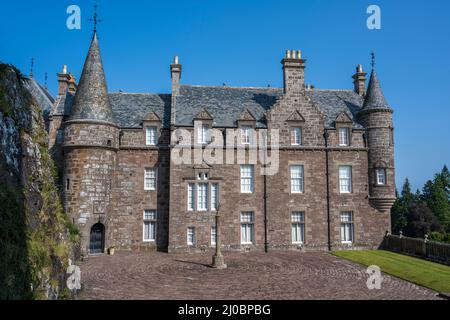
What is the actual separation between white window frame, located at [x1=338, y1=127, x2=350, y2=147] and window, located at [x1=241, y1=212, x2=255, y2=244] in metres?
8.73

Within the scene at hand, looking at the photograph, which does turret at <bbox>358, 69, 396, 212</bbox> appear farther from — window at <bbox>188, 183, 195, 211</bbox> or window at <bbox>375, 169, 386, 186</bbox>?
window at <bbox>188, 183, 195, 211</bbox>

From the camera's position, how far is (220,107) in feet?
88.2

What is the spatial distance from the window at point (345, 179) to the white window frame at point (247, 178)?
259 inches

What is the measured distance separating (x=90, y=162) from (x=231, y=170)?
31.3 ft

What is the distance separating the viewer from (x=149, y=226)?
2433 centimetres

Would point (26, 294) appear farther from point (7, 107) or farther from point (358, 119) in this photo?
point (358, 119)

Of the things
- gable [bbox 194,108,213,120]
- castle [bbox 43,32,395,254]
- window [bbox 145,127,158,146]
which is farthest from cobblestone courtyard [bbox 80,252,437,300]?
gable [bbox 194,108,213,120]

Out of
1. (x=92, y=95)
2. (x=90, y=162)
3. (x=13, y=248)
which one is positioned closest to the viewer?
(x=13, y=248)

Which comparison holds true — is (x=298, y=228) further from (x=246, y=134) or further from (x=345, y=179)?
(x=246, y=134)

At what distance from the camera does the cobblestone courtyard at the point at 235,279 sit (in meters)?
12.9

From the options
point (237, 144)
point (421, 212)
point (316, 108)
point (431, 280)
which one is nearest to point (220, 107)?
point (237, 144)

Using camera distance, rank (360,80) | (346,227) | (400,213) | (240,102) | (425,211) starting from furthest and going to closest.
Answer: (400,213), (425,211), (360,80), (240,102), (346,227)

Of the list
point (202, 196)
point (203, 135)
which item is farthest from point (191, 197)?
point (203, 135)

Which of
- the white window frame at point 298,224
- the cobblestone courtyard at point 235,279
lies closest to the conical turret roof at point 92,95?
the cobblestone courtyard at point 235,279
